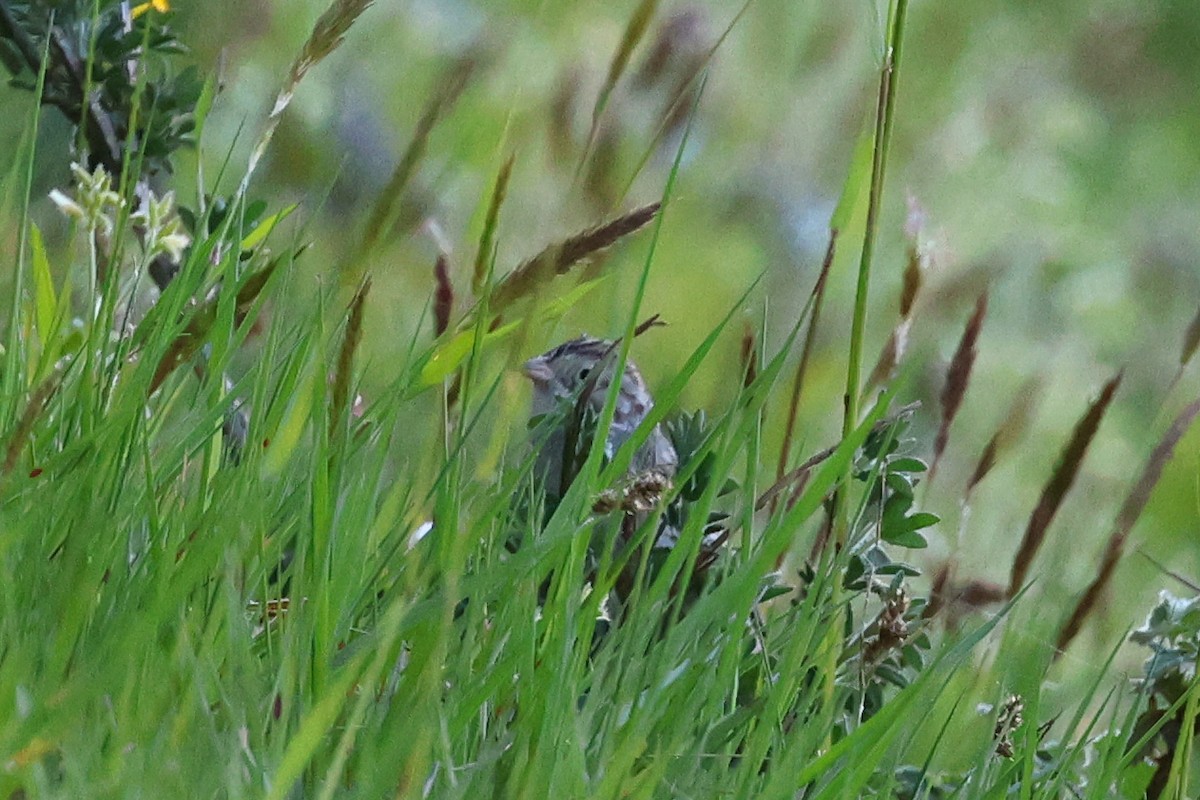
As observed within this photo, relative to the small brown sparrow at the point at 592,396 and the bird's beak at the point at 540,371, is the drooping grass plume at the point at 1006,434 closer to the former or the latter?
the small brown sparrow at the point at 592,396

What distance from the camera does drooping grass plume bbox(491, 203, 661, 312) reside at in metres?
0.58

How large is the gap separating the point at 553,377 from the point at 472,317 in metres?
0.56

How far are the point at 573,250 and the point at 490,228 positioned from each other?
0.06 metres

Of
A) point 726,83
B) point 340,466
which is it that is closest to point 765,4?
point 726,83

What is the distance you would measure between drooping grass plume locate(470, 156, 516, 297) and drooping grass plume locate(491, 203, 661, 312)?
0.13 ft

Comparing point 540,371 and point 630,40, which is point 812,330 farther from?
point 540,371

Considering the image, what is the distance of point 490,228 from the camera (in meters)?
0.64

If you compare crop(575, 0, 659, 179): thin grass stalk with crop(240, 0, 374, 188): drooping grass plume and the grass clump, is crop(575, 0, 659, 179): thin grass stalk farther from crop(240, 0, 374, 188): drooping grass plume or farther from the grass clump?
crop(240, 0, 374, 188): drooping grass plume

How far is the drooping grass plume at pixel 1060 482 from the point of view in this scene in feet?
2.30

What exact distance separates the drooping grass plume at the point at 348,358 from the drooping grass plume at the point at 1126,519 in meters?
0.37

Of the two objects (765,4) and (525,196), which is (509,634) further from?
(765,4)

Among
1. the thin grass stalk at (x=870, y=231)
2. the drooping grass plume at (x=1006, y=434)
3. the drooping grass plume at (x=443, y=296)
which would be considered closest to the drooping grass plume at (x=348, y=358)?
the drooping grass plume at (x=443, y=296)

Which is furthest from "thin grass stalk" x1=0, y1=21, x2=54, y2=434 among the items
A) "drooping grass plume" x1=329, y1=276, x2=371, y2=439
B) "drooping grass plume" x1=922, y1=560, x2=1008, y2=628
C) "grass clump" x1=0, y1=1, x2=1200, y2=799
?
"drooping grass plume" x1=922, y1=560, x2=1008, y2=628

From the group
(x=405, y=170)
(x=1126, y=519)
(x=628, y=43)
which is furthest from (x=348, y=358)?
(x=1126, y=519)
